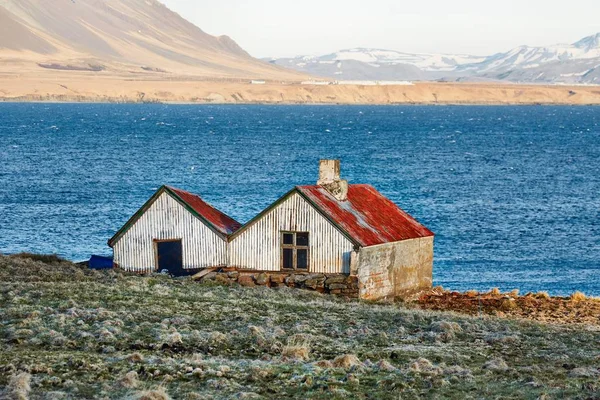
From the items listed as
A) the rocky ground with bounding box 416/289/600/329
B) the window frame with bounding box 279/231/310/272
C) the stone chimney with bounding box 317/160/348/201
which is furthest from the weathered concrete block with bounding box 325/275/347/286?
the stone chimney with bounding box 317/160/348/201

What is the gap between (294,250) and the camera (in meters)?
30.8

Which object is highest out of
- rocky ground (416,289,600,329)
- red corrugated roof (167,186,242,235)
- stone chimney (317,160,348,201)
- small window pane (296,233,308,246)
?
stone chimney (317,160,348,201)

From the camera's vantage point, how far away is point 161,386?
1535 cm

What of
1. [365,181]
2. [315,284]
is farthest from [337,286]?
[365,181]

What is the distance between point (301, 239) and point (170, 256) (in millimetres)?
4729

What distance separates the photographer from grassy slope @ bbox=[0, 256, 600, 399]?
1567 cm

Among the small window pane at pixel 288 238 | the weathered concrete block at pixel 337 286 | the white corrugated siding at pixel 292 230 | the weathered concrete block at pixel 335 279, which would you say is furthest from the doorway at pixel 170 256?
the weathered concrete block at pixel 337 286

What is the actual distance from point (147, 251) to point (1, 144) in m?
103

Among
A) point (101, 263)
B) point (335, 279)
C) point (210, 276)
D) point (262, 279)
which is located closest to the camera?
point (335, 279)

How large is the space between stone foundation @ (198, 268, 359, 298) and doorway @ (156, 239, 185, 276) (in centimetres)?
183

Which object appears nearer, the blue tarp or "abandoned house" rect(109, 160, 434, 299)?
"abandoned house" rect(109, 160, 434, 299)

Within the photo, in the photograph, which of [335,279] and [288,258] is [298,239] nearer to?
[288,258]

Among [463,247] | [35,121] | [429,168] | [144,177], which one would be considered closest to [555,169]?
[429,168]

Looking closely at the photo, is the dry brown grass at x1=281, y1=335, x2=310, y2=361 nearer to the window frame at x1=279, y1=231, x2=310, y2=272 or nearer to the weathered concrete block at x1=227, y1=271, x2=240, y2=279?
the window frame at x1=279, y1=231, x2=310, y2=272
